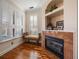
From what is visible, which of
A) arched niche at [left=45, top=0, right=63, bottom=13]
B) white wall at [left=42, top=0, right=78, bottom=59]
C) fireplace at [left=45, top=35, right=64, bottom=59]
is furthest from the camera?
arched niche at [left=45, top=0, right=63, bottom=13]

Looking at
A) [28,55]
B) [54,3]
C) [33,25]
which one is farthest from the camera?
[33,25]

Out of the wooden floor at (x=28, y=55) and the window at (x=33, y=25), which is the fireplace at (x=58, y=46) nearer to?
the wooden floor at (x=28, y=55)

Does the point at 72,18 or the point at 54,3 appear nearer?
the point at 72,18

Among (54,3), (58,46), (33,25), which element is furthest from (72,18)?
(33,25)

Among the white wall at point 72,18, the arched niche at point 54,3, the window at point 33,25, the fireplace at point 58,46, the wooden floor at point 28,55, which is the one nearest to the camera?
the white wall at point 72,18

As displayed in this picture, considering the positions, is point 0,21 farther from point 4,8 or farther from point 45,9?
point 45,9

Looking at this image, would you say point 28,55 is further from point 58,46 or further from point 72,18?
point 72,18

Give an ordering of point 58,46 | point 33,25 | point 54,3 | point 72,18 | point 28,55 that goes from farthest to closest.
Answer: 1. point 33,25
2. point 54,3
3. point 28,55
4. point 58,46
5. point 72,18

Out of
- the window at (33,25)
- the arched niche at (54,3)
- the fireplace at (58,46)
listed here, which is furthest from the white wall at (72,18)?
the window at (33,25)

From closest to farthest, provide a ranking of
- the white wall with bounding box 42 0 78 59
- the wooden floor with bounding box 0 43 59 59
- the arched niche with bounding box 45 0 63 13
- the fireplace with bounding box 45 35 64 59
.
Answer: the white wall with bounding box 42 0 78 59, the fireplace with bounding box 45 35 64 59, the wooden floor with bounding box 0 43 59 59, the arched niche with bounding box 45 0 63 13

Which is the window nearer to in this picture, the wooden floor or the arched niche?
the arched niche

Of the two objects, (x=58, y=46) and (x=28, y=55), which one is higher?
(x=58, y=46)

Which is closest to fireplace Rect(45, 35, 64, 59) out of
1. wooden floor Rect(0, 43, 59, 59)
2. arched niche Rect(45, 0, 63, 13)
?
wooden floor Rect(0, 43, 59, 59)

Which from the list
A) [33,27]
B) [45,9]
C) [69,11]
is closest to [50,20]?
[45,9]
